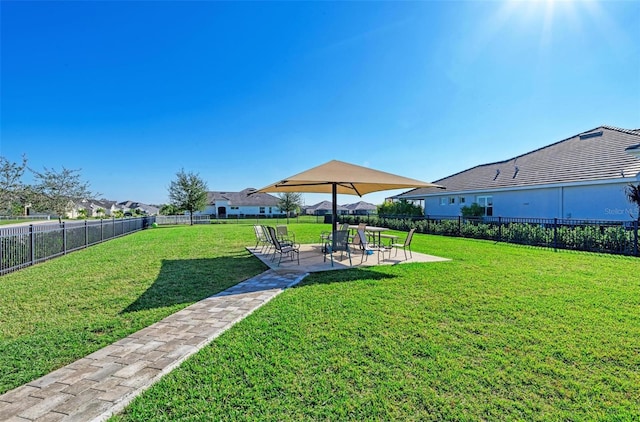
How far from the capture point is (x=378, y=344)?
3525mm

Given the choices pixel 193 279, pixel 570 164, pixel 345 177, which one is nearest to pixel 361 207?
pixel 570 164

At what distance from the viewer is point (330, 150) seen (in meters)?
22.7

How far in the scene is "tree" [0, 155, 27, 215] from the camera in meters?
13.3

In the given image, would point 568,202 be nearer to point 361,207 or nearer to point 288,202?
point 288,202

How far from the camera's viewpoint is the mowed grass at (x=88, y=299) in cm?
341

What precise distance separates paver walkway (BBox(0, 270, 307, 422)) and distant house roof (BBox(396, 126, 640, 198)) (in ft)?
51.4

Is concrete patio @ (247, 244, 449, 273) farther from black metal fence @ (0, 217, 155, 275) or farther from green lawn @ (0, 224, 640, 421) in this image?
black metal fence @ (0, 217, 155, 275)

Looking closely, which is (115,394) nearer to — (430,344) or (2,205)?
(430,344)

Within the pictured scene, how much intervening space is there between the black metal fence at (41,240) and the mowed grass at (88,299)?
42 centimetres

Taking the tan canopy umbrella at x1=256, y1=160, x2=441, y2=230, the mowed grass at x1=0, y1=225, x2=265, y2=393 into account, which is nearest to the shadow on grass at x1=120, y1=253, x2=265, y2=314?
the mowed grass at x1=0, y1=225, x2=265, y2=393

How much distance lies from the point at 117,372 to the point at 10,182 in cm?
1761

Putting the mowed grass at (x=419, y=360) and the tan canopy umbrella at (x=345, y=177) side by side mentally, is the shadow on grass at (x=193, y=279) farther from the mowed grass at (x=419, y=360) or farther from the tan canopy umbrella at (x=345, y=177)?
the tan canopy umbrella at (x=345, y=177)

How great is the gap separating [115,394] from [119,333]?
1.61m

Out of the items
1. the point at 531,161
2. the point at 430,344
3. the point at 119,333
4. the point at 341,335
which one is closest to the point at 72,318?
the point at 119,333
